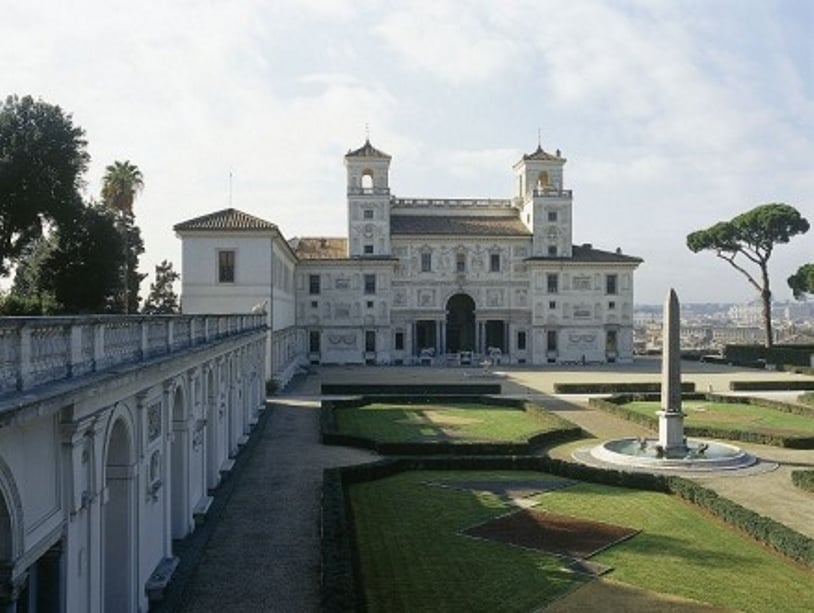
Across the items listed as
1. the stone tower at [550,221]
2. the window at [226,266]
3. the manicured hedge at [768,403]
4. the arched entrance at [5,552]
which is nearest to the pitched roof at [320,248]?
the stone tower at [550,221]

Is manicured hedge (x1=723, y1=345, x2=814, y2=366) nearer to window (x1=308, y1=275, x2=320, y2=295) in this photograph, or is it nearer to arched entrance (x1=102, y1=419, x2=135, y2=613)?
window (x1=308, y1=275, x2=320, y2=295)

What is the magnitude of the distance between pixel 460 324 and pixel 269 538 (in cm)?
5959

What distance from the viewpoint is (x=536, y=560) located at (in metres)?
17.3

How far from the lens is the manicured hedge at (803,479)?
23.7 metres

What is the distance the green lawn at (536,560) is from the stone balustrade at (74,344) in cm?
598

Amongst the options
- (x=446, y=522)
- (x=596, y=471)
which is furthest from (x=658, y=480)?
(x=446, y=522)

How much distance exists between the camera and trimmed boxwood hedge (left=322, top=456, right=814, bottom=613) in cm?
1393

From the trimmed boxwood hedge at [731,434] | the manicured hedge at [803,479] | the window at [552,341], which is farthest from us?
the window at [552,341]

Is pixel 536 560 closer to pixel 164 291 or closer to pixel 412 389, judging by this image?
pixel 412 389

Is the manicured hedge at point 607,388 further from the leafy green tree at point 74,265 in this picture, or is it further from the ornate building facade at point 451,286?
the leafy green tree at point 74,265

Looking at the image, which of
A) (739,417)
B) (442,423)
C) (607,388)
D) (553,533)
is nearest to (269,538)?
(553,533)

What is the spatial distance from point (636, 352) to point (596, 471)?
69.7 meters

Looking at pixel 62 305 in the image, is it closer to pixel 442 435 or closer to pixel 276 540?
pixel 442 435

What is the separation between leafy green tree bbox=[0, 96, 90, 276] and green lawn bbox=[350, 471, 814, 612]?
2975 cm
